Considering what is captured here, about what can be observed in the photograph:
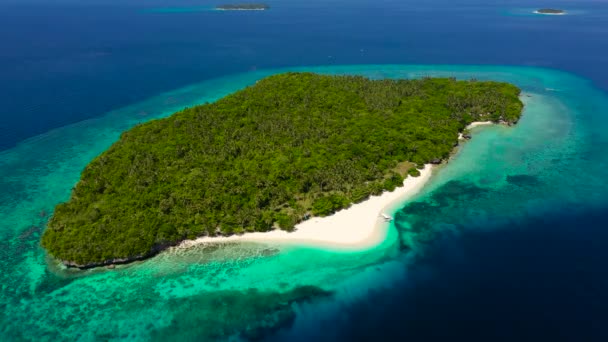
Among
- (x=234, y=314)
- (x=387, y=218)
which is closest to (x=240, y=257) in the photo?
(x=234, y=314)

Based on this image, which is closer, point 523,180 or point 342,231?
point 342,231

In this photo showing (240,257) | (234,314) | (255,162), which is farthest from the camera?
(255,162)

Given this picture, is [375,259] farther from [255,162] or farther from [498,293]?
[255,162]

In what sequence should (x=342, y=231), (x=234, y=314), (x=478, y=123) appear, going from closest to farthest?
1. (x=234, y=314)
2. (x=342, y=231)
3. (x=478, y=123)

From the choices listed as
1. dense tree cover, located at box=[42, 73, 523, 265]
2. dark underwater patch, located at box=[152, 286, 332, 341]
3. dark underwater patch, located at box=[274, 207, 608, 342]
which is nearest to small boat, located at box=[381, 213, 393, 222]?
dense tree cover, located at box=[42, 73, 523, 265]

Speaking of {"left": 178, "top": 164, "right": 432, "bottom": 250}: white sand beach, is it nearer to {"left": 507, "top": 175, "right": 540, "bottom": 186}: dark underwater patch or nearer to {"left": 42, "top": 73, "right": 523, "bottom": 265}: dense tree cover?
{"left": 42, "top": 73, "right": 523, "bottom": 265}: dense tree cover

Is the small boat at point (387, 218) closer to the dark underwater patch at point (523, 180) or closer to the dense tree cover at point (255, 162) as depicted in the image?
the dense tree cover at point (255, 162)

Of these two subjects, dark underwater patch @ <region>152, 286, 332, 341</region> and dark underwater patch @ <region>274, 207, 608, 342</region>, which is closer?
dark underwater patch @ <region>274, 207, 608, 342</region>
